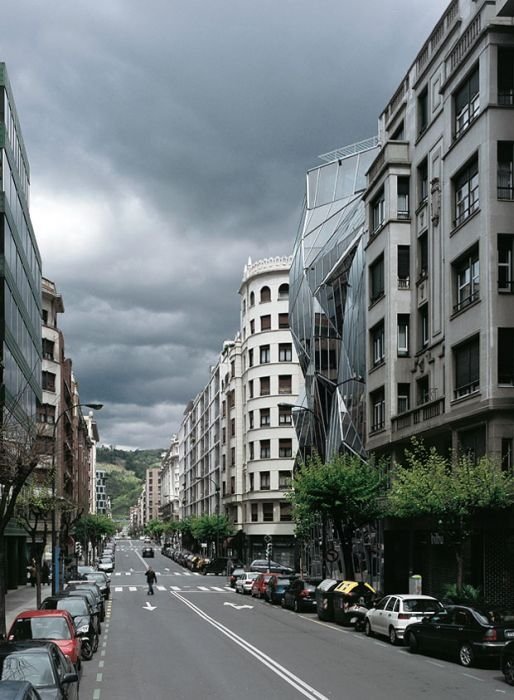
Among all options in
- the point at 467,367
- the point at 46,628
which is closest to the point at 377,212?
the point at 467,367

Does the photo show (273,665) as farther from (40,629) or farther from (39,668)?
(39,668)

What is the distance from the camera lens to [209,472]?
131875 mm

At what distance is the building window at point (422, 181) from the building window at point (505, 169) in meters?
8.66

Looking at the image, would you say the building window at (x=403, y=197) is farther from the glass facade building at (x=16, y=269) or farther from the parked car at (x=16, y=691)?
the parked car at (x=16, y=691)

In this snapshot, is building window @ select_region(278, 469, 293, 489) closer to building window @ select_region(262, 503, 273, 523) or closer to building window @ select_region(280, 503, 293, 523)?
building window @ select_region(280, 503, 293, 523)

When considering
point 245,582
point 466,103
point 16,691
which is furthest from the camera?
point 245,582

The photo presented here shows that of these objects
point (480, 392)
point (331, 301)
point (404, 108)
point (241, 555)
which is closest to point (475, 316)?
point (480, 392)

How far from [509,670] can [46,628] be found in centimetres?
943

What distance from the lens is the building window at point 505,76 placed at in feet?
114

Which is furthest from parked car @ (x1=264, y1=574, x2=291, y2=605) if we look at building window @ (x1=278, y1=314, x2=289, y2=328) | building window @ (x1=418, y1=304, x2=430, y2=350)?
building window @ (x1=278, y1=314, x2=289, y2=328)

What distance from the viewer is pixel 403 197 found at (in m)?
46.1

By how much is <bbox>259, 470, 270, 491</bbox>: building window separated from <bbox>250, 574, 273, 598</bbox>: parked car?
1509 inches

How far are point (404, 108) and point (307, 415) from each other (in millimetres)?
30881

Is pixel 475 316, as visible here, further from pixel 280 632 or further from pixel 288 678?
pixel 288 678
